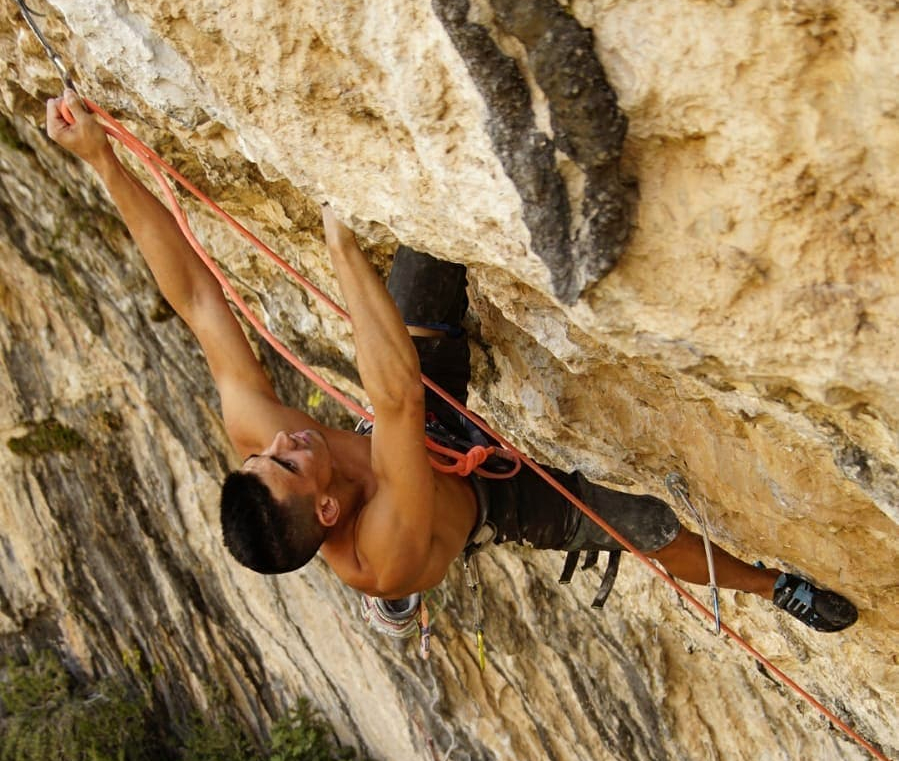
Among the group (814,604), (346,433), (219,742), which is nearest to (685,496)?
(814,604)

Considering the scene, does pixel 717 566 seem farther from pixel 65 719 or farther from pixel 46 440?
pixel 65 719

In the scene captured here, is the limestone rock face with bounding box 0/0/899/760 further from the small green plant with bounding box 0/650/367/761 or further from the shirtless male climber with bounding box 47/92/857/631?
the small green plant with bounding box 0/650/367/761

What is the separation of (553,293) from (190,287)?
1.03 meters

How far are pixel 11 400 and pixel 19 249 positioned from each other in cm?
109

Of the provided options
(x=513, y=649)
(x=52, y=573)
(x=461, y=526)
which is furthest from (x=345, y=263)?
(x=52, y=573)

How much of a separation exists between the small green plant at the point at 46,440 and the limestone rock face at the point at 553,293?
0.04 metres

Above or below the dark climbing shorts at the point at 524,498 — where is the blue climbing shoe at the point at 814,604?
below

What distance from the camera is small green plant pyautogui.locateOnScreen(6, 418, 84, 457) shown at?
17.7 ft

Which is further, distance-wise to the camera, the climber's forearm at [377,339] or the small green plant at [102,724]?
the small green plant at [102,724]

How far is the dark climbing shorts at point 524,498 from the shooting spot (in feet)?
8.45

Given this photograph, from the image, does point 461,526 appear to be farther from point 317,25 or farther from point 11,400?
point 11,400

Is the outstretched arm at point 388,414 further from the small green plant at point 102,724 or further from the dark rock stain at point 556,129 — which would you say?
the small green plant at point 102,724

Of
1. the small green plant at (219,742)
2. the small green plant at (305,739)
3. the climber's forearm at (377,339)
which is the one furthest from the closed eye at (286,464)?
the small green plant at (219,742)

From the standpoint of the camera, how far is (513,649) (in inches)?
177
